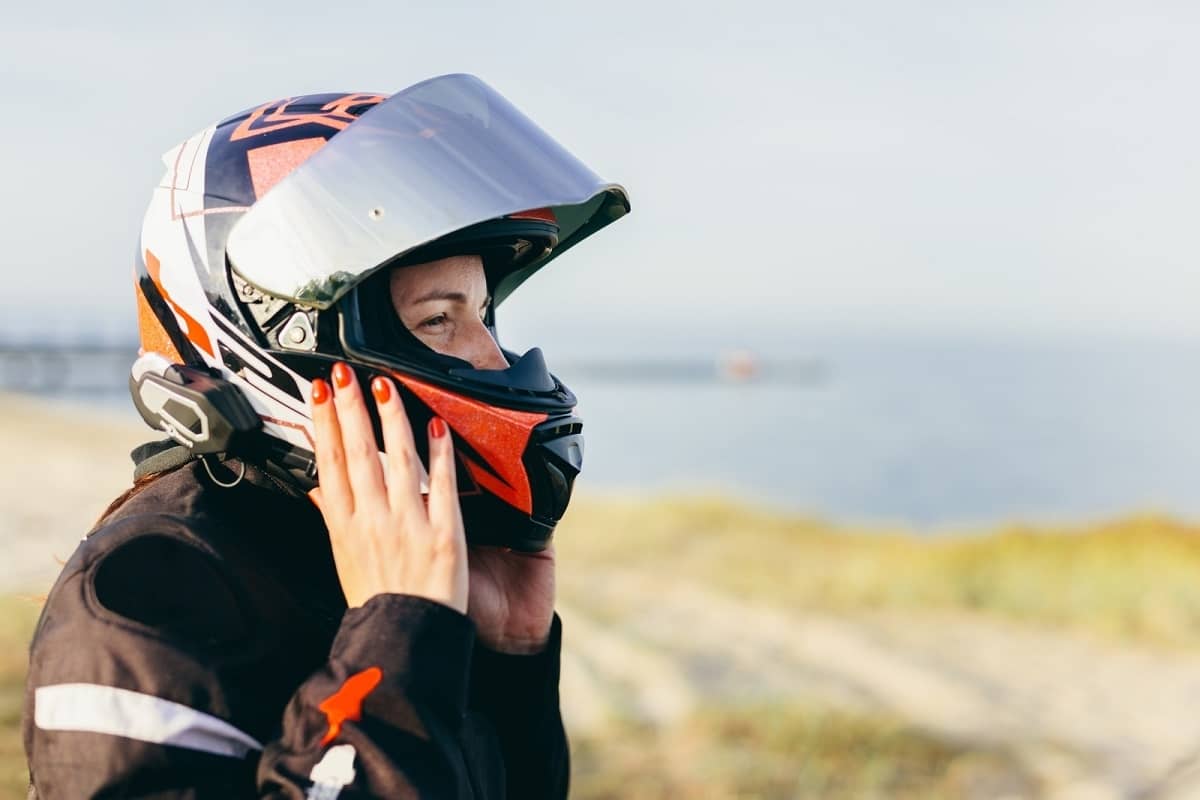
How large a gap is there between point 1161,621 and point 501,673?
27.4 ft

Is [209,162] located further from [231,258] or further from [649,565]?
[649,565]

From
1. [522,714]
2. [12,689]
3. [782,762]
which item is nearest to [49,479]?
[12,689]

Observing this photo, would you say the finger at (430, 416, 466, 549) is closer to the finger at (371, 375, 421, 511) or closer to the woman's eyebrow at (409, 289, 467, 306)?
the finger at (371, 375, 421, 511)

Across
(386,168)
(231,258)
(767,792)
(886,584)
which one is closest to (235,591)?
(231,258)

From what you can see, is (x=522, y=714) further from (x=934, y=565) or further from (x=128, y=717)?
(x=934, y=565)

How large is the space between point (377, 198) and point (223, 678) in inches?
33.2

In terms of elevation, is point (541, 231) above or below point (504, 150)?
below

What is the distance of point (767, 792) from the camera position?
5496 mm

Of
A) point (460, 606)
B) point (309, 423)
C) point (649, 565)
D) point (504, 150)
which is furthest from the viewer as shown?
point (649, 565)

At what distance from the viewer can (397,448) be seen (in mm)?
1943

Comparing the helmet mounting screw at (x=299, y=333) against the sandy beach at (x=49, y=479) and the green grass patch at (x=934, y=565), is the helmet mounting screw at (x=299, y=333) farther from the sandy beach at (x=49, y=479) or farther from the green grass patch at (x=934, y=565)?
the green grass patch at (x=934, y=565)

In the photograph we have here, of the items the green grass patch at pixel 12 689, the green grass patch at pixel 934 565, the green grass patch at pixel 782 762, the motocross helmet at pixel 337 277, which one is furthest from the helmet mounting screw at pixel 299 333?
the green grass patch at pixel 934 565

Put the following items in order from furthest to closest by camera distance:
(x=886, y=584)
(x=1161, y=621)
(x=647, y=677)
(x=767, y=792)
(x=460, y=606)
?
(x=886, y=584) → (x=1161, y=621) → (x=647, y=677) → (x=767, y=792) → (x=460, y=606)

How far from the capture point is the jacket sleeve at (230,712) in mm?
1688
